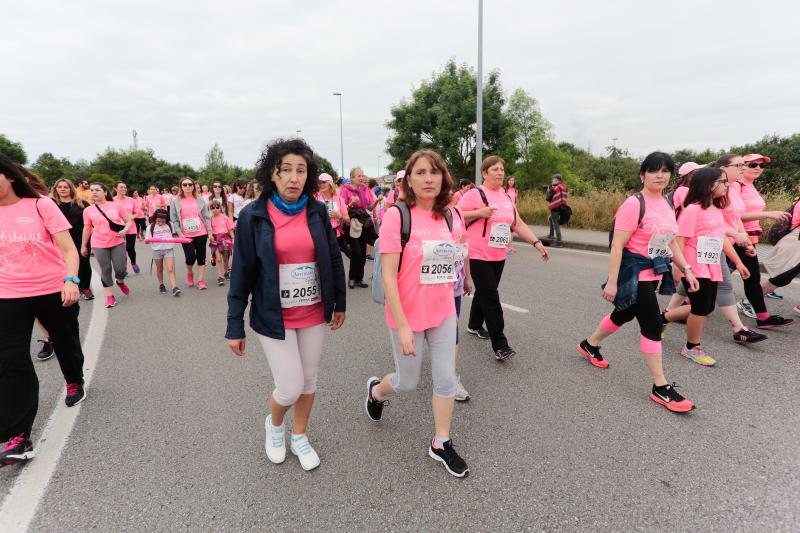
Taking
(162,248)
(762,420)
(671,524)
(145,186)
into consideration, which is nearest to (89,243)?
(162,248)

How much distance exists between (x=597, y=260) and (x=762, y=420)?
6664 mm

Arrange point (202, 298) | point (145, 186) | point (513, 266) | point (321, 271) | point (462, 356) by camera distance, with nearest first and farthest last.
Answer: point (321, 271) → point (462, 356) → point (202, 298) → point (513, 266) → point (145, 186)

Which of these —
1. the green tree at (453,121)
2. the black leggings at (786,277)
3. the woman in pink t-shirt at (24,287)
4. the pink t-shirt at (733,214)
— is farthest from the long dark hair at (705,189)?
the green tree at (453,121)

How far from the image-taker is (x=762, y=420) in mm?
2828

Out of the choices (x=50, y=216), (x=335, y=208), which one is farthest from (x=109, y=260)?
(x=50, y=216)

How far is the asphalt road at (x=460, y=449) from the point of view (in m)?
2.08

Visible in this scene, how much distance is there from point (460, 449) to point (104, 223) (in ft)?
20.7

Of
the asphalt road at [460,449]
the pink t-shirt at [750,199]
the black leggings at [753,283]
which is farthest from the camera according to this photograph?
the pink t-shirt at [750,199]

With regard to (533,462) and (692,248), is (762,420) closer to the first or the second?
(692,248)

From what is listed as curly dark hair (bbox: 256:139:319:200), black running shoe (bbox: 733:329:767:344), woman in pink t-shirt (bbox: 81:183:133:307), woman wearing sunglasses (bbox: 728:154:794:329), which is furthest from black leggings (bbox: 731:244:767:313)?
woman in pink t-shirt (bbox: 81:183:133:307)

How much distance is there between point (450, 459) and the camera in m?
2.39

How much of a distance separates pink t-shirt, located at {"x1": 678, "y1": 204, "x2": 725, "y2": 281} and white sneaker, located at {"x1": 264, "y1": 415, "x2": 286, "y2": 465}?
359cm

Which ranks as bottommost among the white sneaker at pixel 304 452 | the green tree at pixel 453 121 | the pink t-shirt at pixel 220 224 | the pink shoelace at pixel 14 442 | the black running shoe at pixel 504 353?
the white sneaker at pixel 304 452

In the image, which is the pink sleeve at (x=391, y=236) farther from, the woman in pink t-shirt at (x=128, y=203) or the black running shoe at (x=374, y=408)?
the woman in pink t-shirt at (x=128, y=203)
